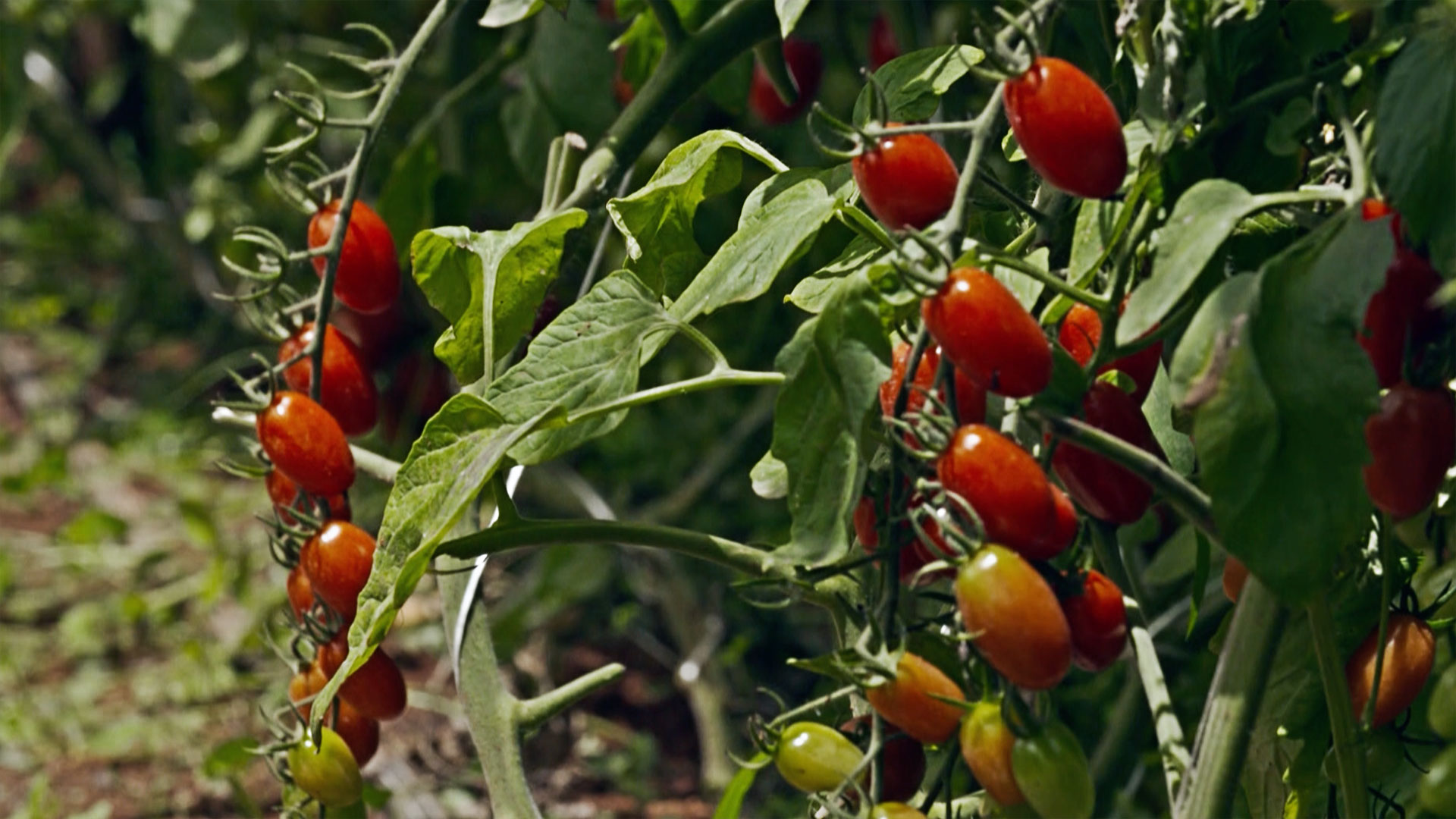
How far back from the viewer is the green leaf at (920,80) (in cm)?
70

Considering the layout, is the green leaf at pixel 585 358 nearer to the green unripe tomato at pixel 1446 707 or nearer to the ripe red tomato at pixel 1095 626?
the ripe red tomato at pixel 1095 626

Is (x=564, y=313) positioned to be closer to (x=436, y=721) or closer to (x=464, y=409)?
(x=464, y=409)

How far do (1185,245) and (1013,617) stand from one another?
137 mm

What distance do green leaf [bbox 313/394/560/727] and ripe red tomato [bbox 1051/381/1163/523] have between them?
0.69 feet

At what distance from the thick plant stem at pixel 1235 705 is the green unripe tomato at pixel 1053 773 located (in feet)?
0.18

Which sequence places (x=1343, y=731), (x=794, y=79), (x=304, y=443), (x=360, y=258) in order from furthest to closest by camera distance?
1. (x=794, y=79)
2. (x=360, y=258)
3. (x=304, y=443)
4. (x=1343, y=731)

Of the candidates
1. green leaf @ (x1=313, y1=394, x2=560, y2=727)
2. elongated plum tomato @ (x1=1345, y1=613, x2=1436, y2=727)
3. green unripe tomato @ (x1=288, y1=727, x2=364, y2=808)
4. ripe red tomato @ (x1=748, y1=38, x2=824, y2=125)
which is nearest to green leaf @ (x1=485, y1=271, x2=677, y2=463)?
green leaf @ (x1=313, y1=394, x2=560, y2=727)

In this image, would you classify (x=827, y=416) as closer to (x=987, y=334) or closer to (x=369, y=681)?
(x=987, y=334)

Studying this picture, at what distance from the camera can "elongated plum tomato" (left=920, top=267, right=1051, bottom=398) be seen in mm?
527

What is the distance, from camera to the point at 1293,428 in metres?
0.51

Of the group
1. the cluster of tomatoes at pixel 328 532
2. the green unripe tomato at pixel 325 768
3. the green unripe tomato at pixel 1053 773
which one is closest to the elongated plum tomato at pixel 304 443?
the cluster of tomatoes at pixel 328 532

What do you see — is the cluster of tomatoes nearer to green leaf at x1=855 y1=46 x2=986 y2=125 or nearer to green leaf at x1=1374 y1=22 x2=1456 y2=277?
green leaf at x1=855 y1=46 x2=986 y2=125

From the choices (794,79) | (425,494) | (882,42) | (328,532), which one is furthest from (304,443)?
(882,42)

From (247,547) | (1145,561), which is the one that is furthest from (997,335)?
(247,547)
